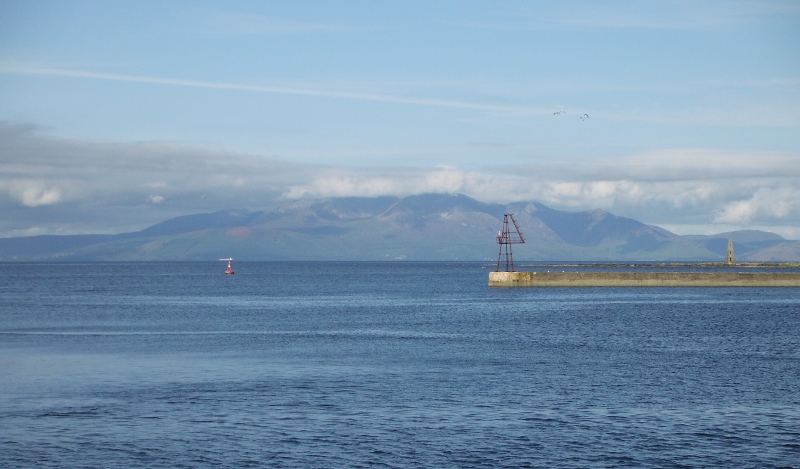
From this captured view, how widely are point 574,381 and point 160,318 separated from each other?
59522 mm

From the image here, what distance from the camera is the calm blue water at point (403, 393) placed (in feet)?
107

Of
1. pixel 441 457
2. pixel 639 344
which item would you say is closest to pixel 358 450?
pixel 441 457

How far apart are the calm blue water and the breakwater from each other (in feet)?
181

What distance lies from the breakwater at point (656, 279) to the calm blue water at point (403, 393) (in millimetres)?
55112

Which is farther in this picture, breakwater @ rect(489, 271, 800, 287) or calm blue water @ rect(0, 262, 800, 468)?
breakwater @ rect(489, 271, 800, 287)

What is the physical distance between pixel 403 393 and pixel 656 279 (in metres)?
112

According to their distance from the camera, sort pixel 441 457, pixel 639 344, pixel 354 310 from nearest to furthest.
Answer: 1. pixel 441 457
2. pixel 639 344
3. pixel 354 310

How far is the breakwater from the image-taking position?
143375mm

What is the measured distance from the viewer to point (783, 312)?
3819 inches

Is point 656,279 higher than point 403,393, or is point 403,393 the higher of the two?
point 656,279

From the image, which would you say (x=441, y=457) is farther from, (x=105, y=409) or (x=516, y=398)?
(x=105, y=409)

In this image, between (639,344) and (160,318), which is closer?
(639,344)

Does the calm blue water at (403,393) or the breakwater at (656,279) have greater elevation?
the breakwater at (656,279)

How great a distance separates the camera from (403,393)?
144 feet
